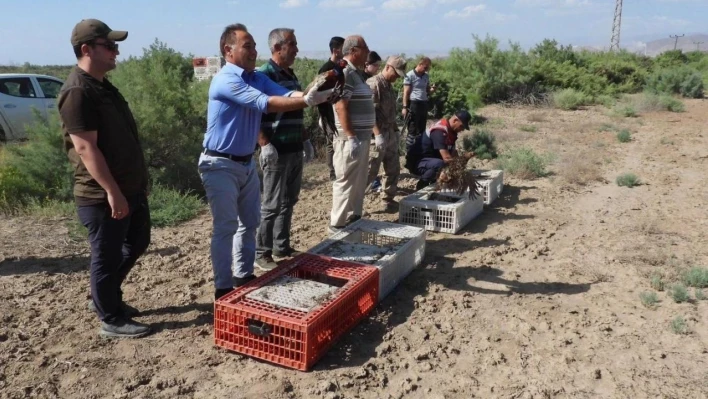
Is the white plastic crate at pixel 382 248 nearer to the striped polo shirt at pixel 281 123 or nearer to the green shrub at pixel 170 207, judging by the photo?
the striped polo shirt at pixel 281 123

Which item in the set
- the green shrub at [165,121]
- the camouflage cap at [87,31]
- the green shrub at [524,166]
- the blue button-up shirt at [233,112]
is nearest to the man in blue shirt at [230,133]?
the blue button-up shirt at [233,112]

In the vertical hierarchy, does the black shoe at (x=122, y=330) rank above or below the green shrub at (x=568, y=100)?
below

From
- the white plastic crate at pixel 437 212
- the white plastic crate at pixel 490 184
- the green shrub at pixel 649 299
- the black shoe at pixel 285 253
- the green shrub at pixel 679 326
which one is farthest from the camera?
the white plastic crate at pixel 490 184

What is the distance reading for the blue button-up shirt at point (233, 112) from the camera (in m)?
3.41

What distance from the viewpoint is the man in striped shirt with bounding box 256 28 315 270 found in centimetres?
427

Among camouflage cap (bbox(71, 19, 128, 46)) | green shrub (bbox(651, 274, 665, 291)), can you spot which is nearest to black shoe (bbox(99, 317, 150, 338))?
camouflage cap (bbox(71, 19, 128, 46))

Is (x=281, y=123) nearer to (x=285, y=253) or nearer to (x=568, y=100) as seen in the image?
(x=285, y=253)

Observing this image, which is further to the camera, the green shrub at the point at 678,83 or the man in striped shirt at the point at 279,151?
the green shrub at the point at 678,83

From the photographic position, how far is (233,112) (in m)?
3.56

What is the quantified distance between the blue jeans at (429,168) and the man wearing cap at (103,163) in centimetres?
370

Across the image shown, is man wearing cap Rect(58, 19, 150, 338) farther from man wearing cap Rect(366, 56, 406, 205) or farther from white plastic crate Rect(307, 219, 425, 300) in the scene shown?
man wearing cap Rect(366, 56, 406, 205)

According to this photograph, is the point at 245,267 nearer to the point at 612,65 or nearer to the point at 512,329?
the point at 512,329

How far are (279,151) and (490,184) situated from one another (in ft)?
10.6

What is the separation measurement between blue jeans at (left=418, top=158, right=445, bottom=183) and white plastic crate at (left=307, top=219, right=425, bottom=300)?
1724 millimetres
